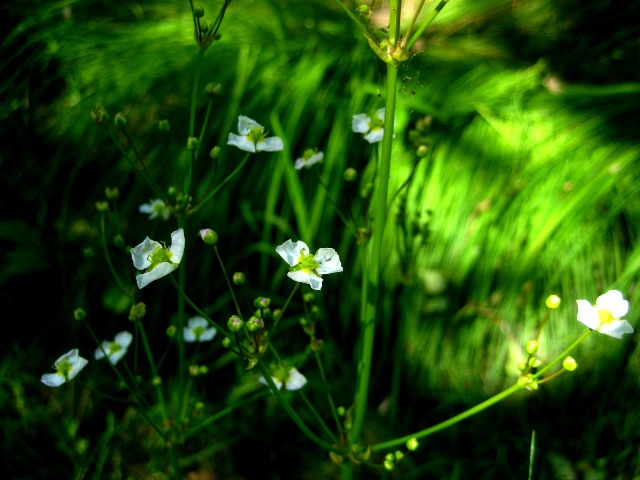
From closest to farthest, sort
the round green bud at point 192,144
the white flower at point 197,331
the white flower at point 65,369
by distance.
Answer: the round green bud at point 192,144 → the white flower at point 65,369 → the white flower at point 197,331

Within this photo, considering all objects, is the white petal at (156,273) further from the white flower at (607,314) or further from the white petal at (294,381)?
the white flower at (607,314)

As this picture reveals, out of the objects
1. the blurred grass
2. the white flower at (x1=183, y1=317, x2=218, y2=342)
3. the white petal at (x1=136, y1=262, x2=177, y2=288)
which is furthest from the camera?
the blurred grass

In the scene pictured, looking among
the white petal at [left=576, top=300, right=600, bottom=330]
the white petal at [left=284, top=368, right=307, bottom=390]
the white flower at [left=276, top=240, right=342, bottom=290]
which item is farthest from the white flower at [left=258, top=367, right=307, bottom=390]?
the white petal at [left=576, top=300, right=600, bottom=330]

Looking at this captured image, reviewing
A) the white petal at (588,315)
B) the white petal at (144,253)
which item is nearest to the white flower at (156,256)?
the white petal at (144,253)

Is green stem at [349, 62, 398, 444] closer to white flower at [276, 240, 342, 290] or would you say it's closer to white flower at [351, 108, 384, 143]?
white flower at [276, 240, 342, 290]

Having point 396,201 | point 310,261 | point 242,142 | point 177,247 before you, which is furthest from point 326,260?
point 396,201

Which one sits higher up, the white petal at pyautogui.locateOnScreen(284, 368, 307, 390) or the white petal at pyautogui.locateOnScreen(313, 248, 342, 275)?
the white petal at pyautogui.locateOnScreen(313, 248, 342, 275)

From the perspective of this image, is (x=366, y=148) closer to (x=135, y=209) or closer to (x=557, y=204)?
(x=557, y=204)

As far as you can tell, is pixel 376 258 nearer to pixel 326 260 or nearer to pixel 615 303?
pixel 326 260
